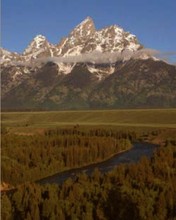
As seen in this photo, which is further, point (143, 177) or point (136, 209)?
point (143, 177)

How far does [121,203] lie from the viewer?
363 feet

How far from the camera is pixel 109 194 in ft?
383

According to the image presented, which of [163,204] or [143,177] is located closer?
[163,204]

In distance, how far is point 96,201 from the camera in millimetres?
114125

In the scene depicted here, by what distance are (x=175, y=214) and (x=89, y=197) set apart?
69.1 feet

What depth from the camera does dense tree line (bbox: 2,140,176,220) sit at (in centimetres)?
10769

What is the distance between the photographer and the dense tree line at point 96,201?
10769 centimetres

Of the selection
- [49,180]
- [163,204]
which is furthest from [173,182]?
[49,180]

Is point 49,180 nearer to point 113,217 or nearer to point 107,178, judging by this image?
point 107,178

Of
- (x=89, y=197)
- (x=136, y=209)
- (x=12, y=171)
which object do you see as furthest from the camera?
(x=12, y=171)

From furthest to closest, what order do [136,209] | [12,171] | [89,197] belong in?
[12,171] → [89,197] → [136,209]

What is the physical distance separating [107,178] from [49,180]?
145 ft

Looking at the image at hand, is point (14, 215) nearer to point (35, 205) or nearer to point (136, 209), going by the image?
point (35, 205)

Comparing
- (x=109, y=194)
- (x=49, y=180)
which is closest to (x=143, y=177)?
(x=109, y=194)
